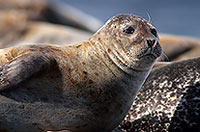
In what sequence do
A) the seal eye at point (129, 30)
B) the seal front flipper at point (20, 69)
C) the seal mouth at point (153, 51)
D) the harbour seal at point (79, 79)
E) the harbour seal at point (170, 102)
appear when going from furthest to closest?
the harbour seal at point (170, 102), the seal eye at point (129, 30), the seal mouth at point (153, 51), the harbour seal at point (79, 79), the seal front flipper at point (20, 69)

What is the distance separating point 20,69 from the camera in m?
2.84

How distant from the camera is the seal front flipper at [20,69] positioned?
281 cm


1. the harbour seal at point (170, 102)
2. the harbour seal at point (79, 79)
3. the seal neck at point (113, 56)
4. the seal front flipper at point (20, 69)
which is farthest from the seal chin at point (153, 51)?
the harbour seal at point (170, 102)

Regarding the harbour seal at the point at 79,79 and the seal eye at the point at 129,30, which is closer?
the harbour seal at the point at 79,79

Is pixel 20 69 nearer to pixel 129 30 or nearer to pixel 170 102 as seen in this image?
pixel 129 30

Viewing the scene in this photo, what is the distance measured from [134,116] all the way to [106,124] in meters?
1.20

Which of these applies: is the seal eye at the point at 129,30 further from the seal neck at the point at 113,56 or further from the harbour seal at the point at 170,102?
the harbour seal at the point at 170,102

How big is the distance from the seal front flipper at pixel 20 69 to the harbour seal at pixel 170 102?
1.87 m

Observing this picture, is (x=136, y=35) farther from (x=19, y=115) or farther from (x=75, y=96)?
(x=19, y=115)

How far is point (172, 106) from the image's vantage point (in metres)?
4.35

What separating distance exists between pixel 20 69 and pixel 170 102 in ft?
7.00

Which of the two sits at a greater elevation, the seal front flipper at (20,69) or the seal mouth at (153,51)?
the seal front flipper at (20,69)

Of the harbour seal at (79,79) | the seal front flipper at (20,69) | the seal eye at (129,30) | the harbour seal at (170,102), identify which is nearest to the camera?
the seal front flipper at (20,69)

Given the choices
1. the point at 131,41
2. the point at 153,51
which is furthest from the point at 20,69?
the point at 153,51
